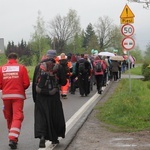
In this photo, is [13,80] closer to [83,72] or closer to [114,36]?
[83,72]

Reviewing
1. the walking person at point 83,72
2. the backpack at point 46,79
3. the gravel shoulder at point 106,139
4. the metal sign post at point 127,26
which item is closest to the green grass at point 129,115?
the gravel shoulder at point 106,139

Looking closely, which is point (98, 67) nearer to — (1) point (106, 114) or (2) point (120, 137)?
(1) point (106, 114)

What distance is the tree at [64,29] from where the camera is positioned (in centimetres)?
9450

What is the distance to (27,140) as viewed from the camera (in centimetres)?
845

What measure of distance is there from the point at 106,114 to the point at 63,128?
3977mm

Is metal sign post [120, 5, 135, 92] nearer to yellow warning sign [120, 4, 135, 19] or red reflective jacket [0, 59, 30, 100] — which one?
yellow warning sign [120, 4, 135, 19]

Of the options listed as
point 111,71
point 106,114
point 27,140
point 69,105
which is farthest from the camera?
point 111,71

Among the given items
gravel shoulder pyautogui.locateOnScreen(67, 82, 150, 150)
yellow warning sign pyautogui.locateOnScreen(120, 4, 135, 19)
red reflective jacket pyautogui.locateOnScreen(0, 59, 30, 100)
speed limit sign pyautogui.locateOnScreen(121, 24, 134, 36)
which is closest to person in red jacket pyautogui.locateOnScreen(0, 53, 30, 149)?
red reflective jacket pyautogui.locateOnScreen(0, 59, 30, 100)

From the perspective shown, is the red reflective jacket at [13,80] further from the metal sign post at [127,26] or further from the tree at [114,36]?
the tree at [114,36]

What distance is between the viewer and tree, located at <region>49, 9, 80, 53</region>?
3720 inches

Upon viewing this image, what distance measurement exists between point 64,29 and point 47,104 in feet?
296

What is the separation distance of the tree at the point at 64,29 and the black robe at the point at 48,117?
8408cm

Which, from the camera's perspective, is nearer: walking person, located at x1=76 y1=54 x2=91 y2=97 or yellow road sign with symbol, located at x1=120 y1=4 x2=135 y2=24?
yellow road sign with symbol, located at x1=120 y1=4 x2=135 y2=24

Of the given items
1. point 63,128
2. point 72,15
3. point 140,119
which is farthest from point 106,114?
point 72,15
